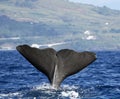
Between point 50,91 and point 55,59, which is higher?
point 55,59

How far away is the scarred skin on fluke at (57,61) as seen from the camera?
1843 centimetres

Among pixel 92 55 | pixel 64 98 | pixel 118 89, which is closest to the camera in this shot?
pixel 92 55

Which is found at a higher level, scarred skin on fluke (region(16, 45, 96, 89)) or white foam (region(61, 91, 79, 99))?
scarred skin on fluke (region(16, 45, 96, 89))

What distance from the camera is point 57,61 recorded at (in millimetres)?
18922

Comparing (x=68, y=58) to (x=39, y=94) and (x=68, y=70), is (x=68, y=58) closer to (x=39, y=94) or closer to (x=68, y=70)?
(x=68, y=70)

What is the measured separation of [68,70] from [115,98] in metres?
2.69

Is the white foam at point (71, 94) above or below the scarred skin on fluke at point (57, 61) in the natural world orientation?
below

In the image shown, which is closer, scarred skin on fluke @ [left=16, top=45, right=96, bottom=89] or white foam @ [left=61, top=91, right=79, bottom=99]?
scarred skin on fluke @ [left=16, top=45, right=96, bottom=89]

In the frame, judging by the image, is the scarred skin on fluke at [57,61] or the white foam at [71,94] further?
the white foam at [71,94]

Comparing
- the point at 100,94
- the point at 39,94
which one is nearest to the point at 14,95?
the point at 39,94

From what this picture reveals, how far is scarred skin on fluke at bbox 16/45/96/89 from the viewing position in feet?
60.5

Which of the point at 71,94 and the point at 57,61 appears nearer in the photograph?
the point at 57,61

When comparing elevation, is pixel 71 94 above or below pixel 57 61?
below

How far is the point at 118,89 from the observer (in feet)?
78.3
